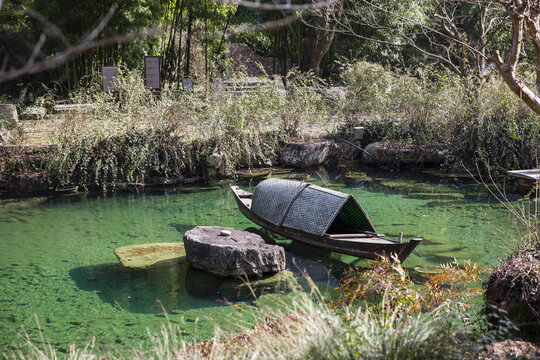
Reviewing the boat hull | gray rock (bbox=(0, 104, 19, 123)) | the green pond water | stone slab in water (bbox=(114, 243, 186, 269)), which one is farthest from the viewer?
gray rock (bbox=(0, 104, 19, 123))

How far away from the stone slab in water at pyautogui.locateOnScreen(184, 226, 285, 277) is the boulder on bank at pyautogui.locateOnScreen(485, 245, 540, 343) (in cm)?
240

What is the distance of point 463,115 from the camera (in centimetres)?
1139

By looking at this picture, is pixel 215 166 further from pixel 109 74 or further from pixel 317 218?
pixel 317 218

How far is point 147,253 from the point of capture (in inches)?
267

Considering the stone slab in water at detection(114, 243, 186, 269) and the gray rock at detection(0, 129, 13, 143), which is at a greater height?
the gray rock at detection(0, 129, 13, 143)

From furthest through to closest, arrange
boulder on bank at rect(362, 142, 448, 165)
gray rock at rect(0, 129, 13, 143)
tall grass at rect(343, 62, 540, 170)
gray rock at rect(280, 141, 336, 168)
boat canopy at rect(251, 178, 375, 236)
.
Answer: gray rock at rect(280, 141, 336, 168) < boulder on bank at rect(362, 142, 448, 165) < tall grass at rect(343, 62, 540, 170) < gray rock at rect(0, 129, 13, 143) < boat canopy at rect(251, 178, 375, 236)

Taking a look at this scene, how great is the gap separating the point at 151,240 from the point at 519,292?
188 inches

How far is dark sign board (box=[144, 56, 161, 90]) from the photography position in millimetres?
12617

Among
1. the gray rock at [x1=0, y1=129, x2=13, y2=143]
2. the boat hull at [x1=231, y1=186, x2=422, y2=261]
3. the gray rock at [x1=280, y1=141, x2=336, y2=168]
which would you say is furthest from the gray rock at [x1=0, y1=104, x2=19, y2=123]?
the boat hull at [x1=231, y1=186, x2=422, y2=261]

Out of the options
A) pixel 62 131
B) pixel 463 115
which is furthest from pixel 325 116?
pixel 62 131

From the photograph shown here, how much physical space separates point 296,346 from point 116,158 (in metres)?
7.89

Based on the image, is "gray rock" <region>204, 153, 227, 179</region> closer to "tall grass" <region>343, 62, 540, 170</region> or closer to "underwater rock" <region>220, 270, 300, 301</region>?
"tall grass" <region>343, 62, 540, 170</region>

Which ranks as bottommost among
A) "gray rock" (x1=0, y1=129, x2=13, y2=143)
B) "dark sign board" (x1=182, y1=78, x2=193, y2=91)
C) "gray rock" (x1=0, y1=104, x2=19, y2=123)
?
"gray rock" (x1=0, y1=129, x2=13, y2=143)

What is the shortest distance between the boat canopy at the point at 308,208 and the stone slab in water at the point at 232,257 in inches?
28.5
